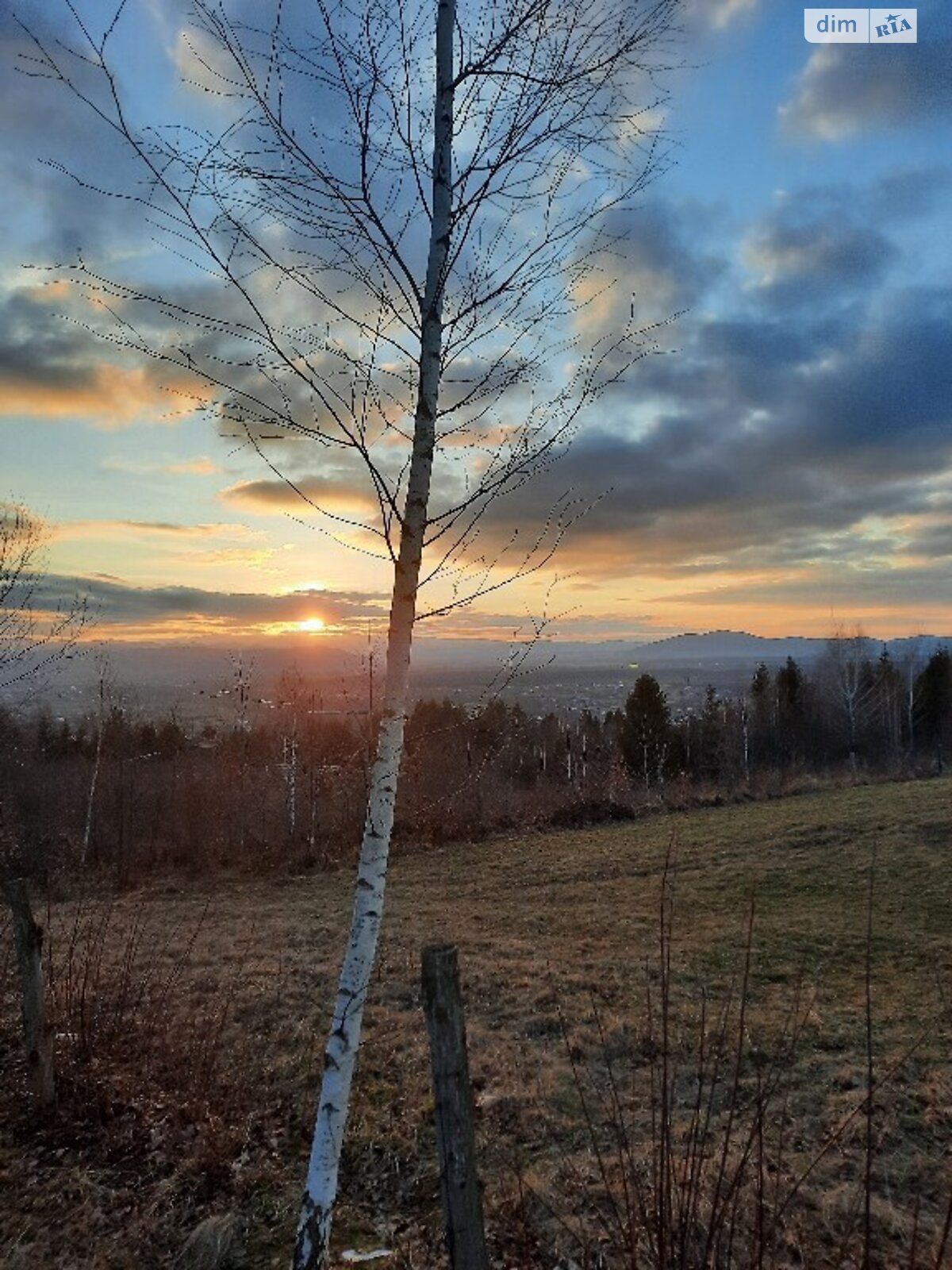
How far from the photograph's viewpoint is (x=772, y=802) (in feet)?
72.9

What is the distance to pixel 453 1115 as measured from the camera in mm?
2480

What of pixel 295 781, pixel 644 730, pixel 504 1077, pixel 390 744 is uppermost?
pixel 390 744

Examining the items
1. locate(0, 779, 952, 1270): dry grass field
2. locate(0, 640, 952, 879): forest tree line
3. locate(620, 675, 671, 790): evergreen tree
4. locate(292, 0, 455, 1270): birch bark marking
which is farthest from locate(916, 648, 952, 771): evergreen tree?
locate(292, 0, 455, 1270): birch bark marking

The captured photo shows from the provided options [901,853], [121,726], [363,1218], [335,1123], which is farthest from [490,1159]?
[121,726]

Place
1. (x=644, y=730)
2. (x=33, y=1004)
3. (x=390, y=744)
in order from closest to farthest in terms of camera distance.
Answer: (x=390, y=744), (x=33, y=1004), (x=644, y=730)

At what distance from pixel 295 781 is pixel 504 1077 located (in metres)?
17.5

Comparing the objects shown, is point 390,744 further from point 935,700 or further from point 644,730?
point 935,700

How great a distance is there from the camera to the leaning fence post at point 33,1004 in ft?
15.7

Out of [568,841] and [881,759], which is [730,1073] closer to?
[568,841]

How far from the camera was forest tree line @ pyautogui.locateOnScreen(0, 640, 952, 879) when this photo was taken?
19.7m

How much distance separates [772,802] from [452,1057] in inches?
866

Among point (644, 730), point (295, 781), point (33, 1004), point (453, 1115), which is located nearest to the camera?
point (453, 1115)

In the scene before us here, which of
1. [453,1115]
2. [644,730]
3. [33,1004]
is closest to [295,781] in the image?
[33,1004]

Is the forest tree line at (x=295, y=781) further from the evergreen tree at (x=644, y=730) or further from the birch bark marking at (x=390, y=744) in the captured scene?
the birch bark marking at (x=390, y=744)
